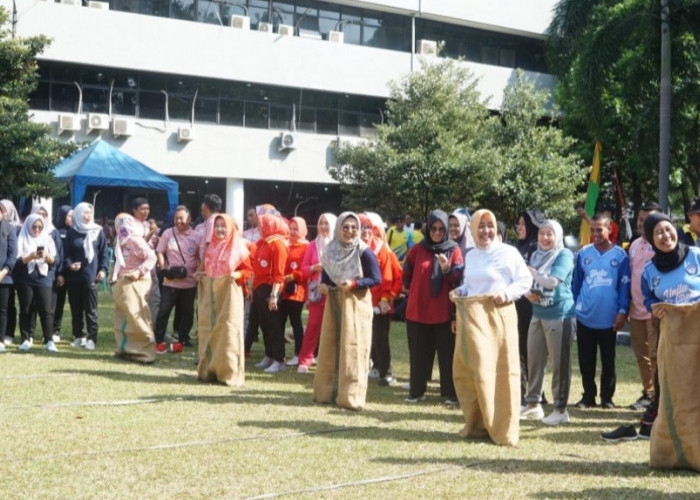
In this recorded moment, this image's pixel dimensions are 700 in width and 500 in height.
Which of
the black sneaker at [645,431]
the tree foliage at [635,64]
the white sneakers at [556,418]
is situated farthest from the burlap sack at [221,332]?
the tree foliage at [635,64]

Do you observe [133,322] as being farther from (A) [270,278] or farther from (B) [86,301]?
(A) [270,278]

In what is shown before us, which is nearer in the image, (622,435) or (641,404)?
(622,435)

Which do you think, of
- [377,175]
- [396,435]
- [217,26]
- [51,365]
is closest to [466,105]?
[377,175]

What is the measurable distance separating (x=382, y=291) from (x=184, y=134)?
827 inches

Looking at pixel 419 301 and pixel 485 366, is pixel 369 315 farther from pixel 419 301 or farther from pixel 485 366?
pixel 485 366

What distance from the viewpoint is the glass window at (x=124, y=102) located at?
29.7 m

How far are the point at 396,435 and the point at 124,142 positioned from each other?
23534 millimetres

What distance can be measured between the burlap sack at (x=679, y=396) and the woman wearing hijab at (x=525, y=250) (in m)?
2.41

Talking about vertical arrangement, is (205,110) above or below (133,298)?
above

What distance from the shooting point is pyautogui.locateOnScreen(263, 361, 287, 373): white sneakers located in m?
11.2

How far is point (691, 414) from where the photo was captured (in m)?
6.38

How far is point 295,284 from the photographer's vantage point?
11.3 m

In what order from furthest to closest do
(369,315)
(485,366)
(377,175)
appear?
(377,175)
(369,315)
(485,366)

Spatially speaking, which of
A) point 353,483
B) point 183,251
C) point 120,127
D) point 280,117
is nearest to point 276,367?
point 183,251
